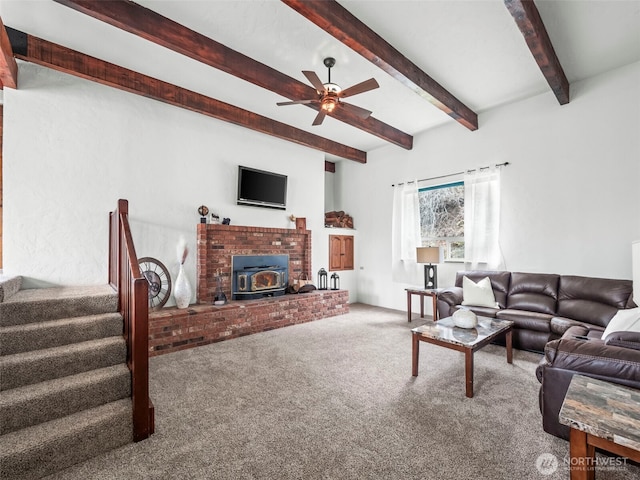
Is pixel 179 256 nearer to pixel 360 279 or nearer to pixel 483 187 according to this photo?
pixel 360 279

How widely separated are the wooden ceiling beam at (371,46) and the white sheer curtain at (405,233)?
168 cm

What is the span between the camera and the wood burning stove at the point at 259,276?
4618 millimetres

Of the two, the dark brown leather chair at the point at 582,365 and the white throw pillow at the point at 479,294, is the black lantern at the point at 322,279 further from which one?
the dark brown leather chair at the point at 582,365

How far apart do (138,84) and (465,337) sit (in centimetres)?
447

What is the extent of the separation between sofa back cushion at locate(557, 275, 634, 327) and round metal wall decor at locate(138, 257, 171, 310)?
4970 millimetres

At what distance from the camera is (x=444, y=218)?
5234 millimetres

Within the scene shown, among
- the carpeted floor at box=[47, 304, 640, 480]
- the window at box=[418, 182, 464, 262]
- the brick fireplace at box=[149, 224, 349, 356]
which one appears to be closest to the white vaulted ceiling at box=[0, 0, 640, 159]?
the window at box=[418, 182, 464, 262]

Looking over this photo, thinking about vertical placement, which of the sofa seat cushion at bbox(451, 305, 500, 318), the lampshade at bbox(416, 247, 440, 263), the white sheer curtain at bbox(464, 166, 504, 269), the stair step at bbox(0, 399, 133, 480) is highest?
the white sheer curtain at bbox(464, 166, 504, 269)

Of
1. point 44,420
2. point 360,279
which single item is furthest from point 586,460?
point 360,279

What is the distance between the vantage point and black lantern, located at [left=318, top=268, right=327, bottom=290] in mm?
5641

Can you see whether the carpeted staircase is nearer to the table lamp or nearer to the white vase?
the white vase

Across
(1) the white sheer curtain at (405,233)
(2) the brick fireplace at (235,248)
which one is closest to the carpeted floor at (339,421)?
(2) the brick fireplace at (235,248)

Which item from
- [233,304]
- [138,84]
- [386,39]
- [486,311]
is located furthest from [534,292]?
[138,84]

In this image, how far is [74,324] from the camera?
2264 millimetres
